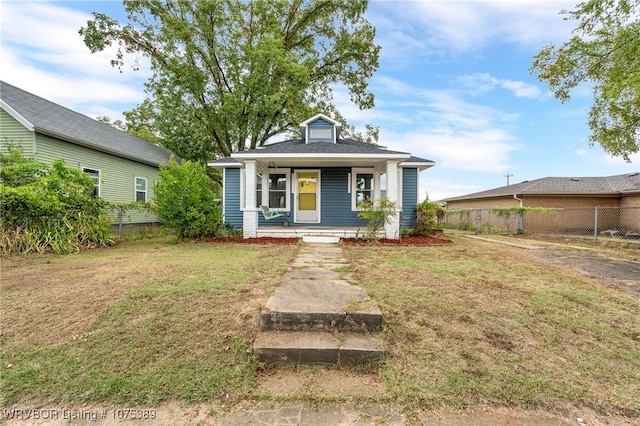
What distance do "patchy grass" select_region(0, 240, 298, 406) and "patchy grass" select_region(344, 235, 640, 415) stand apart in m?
1.28

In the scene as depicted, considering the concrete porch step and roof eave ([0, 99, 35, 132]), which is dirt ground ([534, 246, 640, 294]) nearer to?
the concrete porch step

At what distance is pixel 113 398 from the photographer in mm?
1734

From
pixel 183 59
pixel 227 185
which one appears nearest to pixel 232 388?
pixel 227 185

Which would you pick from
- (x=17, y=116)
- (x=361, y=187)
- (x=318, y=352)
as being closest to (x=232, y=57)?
(x=17, y=116)

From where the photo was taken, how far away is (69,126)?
10.5m

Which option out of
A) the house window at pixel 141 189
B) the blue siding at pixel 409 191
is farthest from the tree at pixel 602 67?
the house window at pixel 141 189

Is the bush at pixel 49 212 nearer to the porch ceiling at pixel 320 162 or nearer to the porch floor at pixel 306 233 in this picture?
the porch floor at pixel 306 233

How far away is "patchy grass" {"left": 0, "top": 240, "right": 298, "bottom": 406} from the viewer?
183cm

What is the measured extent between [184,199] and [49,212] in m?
3.10

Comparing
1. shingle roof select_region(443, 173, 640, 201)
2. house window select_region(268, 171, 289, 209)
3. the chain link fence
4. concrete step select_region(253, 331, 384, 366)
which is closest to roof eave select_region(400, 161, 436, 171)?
house window select_region(268, 171, 289, 209)

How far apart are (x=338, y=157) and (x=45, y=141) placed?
9.90 meters

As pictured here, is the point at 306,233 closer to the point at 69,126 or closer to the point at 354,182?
the point at 354,182

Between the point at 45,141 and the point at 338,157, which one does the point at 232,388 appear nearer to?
the point at 338,157

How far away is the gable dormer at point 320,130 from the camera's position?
10508mm
